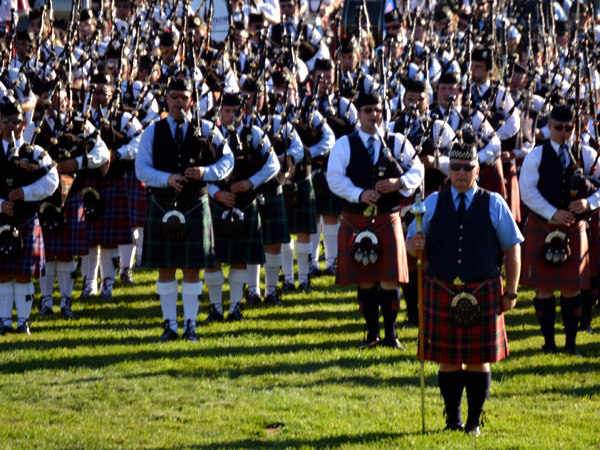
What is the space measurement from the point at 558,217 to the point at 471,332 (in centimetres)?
182

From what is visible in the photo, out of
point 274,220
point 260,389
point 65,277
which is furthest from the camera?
point 274,220

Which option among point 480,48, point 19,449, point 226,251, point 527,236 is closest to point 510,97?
point 480,48

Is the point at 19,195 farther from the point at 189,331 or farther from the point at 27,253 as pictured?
the point at 189,331

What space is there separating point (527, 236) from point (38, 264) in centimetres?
312

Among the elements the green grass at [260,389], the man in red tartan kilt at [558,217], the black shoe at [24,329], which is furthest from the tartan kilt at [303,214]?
the black shoe at [24,329]

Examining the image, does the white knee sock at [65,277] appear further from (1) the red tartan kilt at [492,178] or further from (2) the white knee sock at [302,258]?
(1) the red tartan kilt at [492,178]

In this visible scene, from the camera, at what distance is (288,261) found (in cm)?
970

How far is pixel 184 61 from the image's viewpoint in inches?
410

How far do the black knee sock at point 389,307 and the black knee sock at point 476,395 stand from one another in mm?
1812

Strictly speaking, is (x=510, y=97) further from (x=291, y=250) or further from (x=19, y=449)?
(x=19, y=449)

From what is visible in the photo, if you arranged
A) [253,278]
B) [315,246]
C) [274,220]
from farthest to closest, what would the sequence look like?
1. [315,246]
2. [253,278]
3. [274,220]

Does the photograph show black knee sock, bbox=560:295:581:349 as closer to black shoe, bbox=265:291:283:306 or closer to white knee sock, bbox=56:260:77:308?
black shoe, bbox=265:291:283:306

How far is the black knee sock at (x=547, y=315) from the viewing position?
7867mm

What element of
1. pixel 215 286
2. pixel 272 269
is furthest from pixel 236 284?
pixel 272 269
